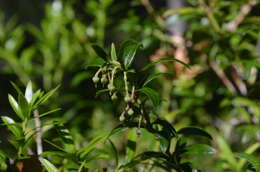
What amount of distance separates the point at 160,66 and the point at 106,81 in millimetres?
599

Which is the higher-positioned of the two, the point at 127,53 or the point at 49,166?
the point at 127,53

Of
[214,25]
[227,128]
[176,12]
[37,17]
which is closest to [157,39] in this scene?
[176,12]

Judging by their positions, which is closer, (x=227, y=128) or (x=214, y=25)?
(x=214, y=25)

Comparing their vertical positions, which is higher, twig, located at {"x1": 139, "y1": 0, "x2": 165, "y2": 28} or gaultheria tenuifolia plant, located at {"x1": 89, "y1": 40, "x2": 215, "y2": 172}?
twig, located at {"x1": 139, "y1": 0, "x2": 165, "y2": 28}

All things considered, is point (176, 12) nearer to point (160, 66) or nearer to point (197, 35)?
point (197, 35)

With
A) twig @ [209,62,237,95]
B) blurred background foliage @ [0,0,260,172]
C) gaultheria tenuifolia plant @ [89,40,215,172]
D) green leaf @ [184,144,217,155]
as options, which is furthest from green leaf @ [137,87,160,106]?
twig @ [209,62,237,95]

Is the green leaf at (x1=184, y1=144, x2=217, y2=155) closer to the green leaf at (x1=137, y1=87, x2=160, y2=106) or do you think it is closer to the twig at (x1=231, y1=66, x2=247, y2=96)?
the green leaf at (x1=137, y1=87, x2=160, y2=106)

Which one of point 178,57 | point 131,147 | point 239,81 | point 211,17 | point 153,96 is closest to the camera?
point 153,96

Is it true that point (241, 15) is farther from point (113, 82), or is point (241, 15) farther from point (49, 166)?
point (49, 166)

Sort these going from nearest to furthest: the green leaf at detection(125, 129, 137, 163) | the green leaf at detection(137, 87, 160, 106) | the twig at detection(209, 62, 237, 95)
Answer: the green leaf at detection(137, 87, 160, 106)
the green leaf at detection(125, 129, 137, 163)
the twig at detection(209, 62, 237, 95)

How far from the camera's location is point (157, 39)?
105cm


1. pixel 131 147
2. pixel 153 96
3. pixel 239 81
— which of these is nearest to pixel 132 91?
pixel 153 96

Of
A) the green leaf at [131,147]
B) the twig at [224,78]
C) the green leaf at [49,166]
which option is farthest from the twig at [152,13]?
the green leaf at [49,166]

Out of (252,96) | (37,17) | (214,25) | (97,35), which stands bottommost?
(252,96)
